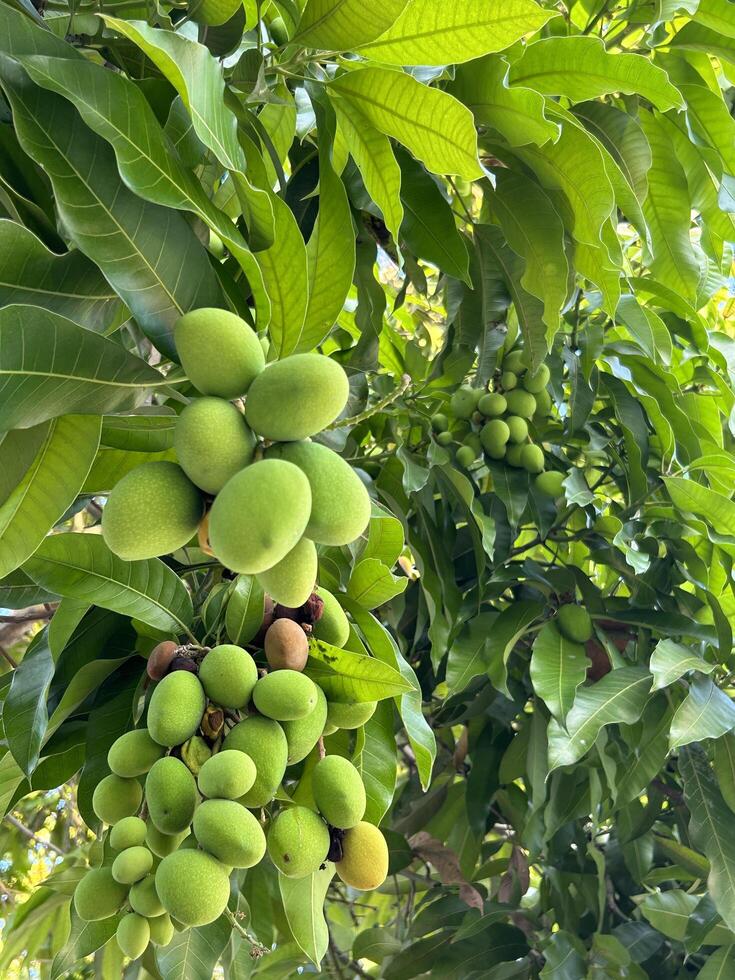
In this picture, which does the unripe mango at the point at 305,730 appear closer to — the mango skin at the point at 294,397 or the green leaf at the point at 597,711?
the mango skin at the point at 294,397

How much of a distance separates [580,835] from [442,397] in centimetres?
91

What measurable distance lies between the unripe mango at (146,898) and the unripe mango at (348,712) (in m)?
0.22

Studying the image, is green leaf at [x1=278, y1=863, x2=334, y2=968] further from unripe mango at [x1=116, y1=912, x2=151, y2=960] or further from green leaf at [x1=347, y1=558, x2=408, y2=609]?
green leaf at [x1=347, y1=558, x2=408, y2=609]

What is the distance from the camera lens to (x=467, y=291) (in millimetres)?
1539

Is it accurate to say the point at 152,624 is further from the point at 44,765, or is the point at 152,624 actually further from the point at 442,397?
the point at 442,397

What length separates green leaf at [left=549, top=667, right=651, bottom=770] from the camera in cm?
130

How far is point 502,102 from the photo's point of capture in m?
0.98

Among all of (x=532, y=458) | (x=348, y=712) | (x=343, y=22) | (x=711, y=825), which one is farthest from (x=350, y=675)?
(x=711, y=825)

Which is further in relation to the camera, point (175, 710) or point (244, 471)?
point (175, 710)

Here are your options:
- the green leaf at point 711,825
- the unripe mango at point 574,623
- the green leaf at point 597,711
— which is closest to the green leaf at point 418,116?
the green leaf at point 597,711

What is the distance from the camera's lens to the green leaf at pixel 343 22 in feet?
2.55

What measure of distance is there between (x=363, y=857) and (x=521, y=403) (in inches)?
41.8

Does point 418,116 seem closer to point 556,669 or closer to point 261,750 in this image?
point 261,750

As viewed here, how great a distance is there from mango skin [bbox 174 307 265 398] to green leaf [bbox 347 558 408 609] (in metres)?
0.37
